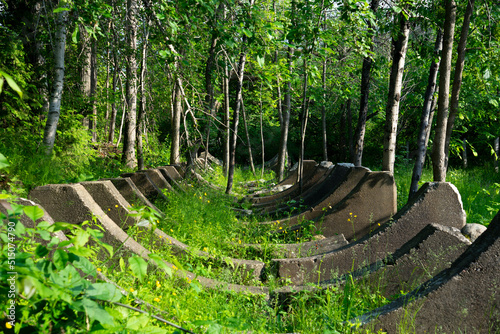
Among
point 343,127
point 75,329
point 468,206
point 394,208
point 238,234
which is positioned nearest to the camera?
point 75,329

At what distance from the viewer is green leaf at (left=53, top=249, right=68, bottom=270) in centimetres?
147

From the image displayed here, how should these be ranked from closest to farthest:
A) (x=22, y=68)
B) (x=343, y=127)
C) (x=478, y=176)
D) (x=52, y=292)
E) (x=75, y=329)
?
1. (x=52, y=292)
2. (x=75, y=329)
3. (x=22, y=68)
4. (x=478, y=176)
5. (x=343, y=127)

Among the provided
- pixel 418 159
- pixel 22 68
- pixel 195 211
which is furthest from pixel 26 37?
pixel 418 159

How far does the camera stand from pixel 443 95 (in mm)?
5602

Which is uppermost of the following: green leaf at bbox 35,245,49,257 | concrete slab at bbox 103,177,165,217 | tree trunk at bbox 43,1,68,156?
tree trunk at bbox 43,1,68,156

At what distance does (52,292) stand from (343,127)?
21.2 meters

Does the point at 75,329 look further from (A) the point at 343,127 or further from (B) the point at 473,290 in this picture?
(A) the point at 343,127

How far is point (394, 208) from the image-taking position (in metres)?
4.80

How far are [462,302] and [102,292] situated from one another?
201cm

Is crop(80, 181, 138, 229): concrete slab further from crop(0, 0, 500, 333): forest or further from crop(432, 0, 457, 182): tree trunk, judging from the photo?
crop(432, 0, 457, 182): tree trunk

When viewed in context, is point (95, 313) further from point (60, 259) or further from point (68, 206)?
point (68, 206)

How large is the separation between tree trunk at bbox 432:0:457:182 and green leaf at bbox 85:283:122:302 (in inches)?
209

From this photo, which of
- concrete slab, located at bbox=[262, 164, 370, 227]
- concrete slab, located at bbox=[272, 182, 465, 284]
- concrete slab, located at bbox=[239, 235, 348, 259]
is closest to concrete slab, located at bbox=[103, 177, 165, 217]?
concrete slab, located at bbox=[239, 235, 348, 259]

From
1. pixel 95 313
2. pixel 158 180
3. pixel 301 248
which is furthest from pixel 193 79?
pixel 95 313
